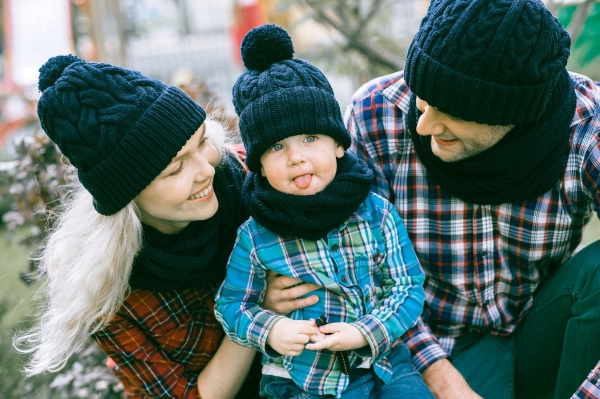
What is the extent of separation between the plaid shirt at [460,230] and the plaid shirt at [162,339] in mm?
765

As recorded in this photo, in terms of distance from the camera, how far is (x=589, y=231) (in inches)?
161

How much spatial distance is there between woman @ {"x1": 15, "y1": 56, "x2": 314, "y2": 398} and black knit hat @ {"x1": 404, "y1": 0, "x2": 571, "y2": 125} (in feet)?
2.47

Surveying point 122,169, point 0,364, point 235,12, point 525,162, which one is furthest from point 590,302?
point 235,12

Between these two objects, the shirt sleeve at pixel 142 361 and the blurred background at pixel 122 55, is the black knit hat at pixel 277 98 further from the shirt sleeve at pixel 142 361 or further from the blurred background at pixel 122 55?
the shirt sleeve at pixel 142 361

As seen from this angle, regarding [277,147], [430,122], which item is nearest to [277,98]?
[277,147]

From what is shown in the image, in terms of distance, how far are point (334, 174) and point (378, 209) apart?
0.19 meters

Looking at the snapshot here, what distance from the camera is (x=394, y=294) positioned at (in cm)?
190

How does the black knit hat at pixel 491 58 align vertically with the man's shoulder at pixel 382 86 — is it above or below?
above

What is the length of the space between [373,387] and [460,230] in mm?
640

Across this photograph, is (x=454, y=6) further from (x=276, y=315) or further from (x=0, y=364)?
(x=0, y=364)

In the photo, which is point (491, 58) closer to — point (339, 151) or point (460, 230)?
point (339, 151)

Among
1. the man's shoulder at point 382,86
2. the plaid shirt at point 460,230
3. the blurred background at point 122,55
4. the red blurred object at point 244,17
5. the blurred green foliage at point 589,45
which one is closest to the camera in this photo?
the plaid shirt at point 460,230

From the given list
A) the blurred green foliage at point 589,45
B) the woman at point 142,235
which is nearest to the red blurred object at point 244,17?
the blurred green foliage at point 589,45

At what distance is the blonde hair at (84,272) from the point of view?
6.42ft
